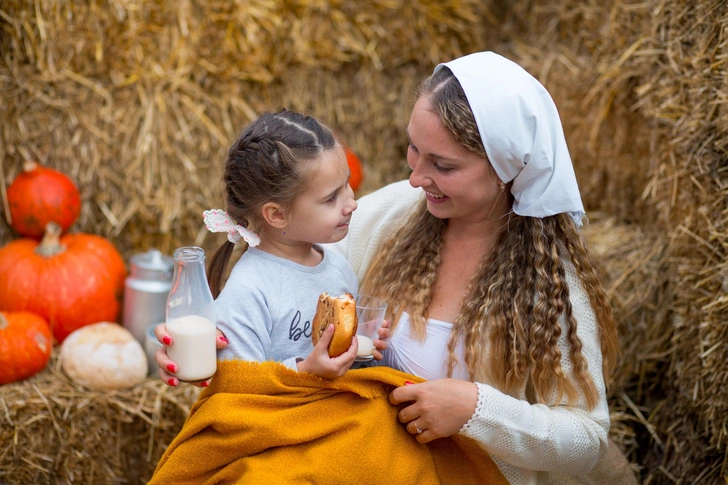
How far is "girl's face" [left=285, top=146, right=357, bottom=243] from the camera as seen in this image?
7.08 feet

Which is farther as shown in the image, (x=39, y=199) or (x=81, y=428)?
(x=39, y=199)

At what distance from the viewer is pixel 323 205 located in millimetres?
2178

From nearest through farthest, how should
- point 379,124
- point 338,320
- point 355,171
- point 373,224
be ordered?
point 338,320 < point 373,224 < point 355,171 < point 379,124

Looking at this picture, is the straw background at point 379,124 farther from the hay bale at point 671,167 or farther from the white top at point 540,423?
the white top at point 540,423

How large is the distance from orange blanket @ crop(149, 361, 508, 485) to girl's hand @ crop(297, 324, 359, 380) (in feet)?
0.14

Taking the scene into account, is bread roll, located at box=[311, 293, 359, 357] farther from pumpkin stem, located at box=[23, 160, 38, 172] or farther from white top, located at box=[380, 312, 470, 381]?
pumpkin stem, located at box=[23, 160, 38, 172]

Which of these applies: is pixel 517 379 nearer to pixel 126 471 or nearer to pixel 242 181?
pixel 242 181

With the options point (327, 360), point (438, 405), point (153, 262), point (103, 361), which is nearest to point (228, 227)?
point (327, 360)

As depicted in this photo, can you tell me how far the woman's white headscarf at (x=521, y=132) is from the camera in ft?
6.75

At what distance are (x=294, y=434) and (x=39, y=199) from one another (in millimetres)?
2035

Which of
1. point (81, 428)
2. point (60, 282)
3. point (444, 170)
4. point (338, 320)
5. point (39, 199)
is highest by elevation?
point (444, 170)

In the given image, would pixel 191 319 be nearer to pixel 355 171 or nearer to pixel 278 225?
pixel 278 225

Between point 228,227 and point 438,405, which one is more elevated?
point 228,227

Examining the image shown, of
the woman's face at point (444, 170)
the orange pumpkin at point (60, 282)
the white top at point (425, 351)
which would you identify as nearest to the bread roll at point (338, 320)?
the white top at point (425, 351)
